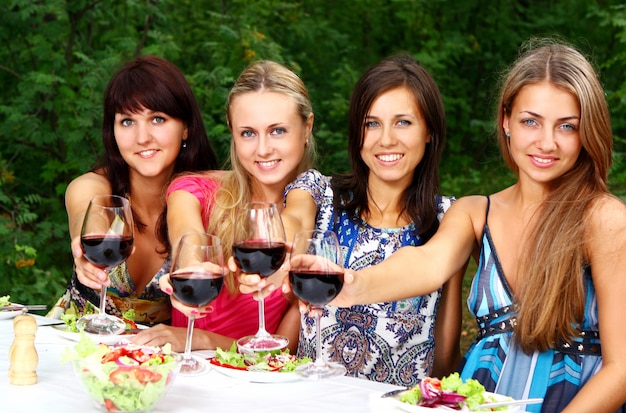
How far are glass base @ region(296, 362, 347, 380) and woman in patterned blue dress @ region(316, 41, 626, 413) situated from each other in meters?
0.30

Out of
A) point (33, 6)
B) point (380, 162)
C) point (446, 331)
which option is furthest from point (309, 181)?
point (33, 6)

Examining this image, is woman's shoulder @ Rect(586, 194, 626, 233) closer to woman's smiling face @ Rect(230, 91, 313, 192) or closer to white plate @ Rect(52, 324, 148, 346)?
woman's smiling face @ Rect(230, 91, 313, 192)

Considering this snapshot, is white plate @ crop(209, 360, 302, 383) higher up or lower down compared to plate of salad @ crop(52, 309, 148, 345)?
lower down

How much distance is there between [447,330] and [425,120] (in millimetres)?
730

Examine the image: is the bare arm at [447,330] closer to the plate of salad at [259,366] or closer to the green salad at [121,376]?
the plate of salad at [259,366]

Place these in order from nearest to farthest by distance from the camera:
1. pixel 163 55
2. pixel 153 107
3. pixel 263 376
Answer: pixel 263 376 < pixel 153 107 < pixel 163 55

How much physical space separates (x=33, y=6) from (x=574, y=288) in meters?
4.63

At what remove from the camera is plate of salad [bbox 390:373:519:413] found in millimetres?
1742

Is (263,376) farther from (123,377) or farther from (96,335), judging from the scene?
(96,335)

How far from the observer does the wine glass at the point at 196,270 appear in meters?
1.93

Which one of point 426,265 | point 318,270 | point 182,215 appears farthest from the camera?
point 182,215

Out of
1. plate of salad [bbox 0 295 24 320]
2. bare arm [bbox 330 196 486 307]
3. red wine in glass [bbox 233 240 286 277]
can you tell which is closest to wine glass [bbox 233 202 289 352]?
red wine in glass [bbox 233 240 286 277]

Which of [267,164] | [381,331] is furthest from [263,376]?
[267,164]

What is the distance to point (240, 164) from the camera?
3.18 meters
